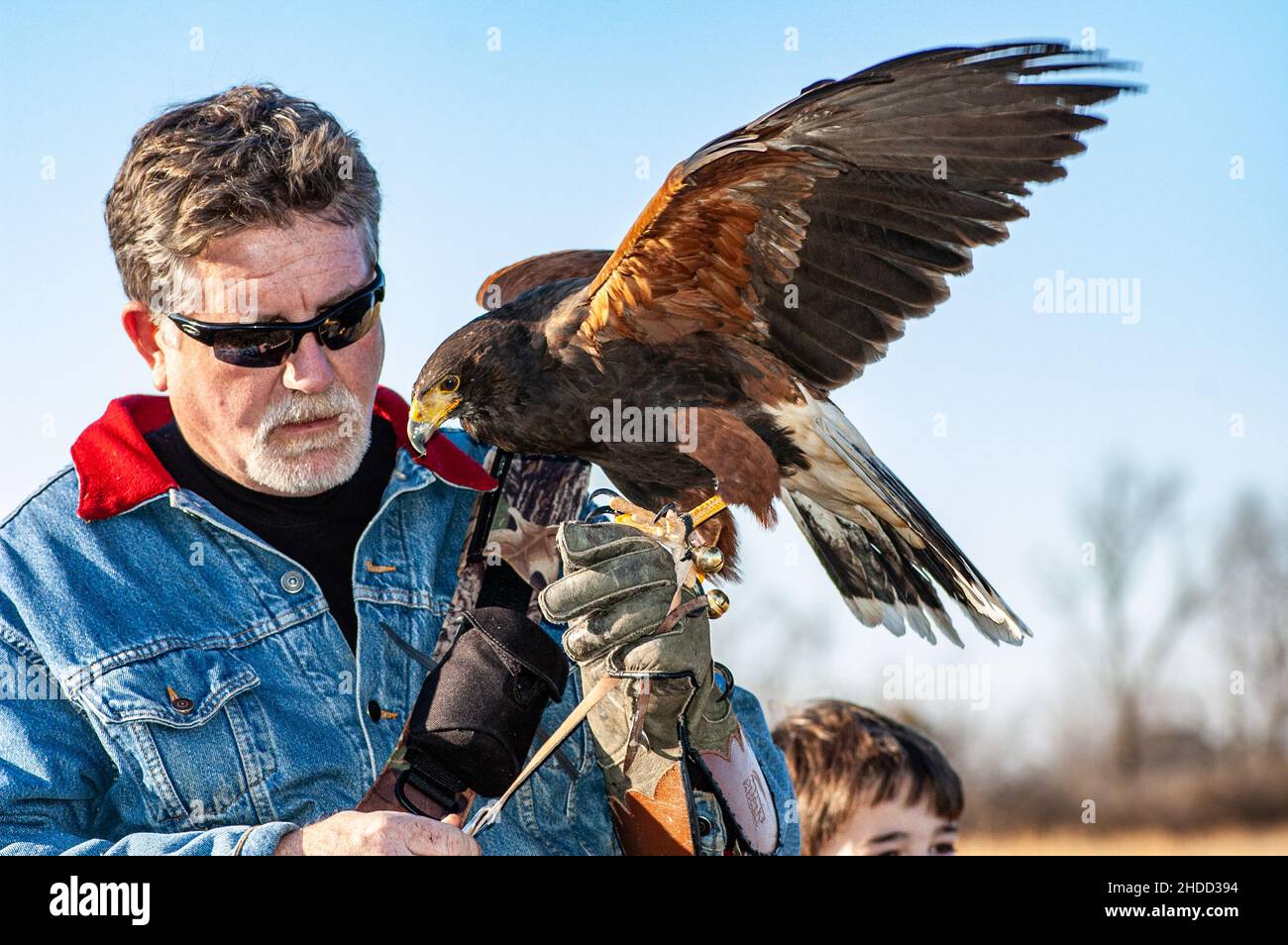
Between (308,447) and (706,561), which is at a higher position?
(308,447)

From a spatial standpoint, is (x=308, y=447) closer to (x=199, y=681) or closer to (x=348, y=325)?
(x=348, y=325)

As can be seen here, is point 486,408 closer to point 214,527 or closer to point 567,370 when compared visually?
point 567,370

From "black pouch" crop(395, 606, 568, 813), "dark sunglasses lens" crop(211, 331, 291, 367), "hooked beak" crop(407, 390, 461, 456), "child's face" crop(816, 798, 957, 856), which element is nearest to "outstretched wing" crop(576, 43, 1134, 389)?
"hooked beak" crop(407, 390, 461, 456)

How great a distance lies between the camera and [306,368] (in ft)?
10.9

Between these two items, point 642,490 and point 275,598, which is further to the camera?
point 642,490

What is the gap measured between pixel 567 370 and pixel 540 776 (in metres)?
1.20

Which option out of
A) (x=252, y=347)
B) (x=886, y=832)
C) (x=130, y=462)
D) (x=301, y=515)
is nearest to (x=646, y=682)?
(x=301, y=515)

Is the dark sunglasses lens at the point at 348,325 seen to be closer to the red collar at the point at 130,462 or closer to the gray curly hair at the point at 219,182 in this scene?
the gray curly hair at the point at 219,182

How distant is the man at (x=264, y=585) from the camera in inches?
117

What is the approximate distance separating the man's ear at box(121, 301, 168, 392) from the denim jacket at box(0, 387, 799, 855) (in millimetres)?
168

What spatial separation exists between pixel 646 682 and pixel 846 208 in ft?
5.00

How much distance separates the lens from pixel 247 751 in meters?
3.05
